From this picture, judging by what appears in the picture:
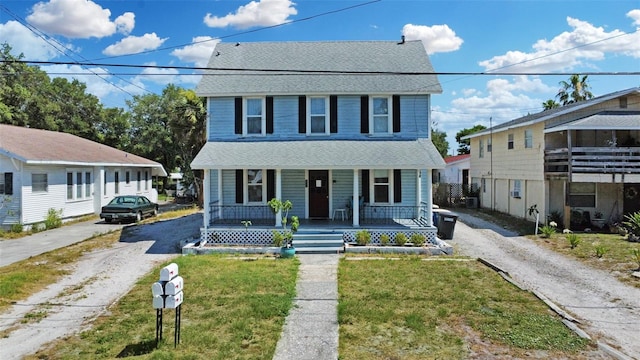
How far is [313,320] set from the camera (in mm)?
7852

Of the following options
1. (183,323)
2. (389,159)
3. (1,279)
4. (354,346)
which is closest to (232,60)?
(389,159)

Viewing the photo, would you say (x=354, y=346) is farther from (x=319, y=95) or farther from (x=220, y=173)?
(x=319, y=95)

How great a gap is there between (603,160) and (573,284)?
9.72m

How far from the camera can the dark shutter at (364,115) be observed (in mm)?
16953

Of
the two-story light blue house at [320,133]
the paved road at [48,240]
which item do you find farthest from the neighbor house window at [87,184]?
the two-story light blue house at [320,133]

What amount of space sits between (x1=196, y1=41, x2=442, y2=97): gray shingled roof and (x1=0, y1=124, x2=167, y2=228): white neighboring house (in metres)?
9.15

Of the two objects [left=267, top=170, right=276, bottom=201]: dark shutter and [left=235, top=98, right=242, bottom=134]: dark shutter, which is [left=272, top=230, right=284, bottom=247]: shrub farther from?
[left=235, top=98, right=242, bottom=134]: dark shutter

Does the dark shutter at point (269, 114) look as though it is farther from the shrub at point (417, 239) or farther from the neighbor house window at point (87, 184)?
the neighbor house window at point (87, 184)

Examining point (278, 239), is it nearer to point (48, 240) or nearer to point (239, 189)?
point (239, 189)

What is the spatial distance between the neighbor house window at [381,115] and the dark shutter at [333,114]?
4.80 feet

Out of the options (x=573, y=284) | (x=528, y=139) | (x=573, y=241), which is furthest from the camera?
(x=528, y=139)

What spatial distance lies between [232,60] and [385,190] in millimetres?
9161

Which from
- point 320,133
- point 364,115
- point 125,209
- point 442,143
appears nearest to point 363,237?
point 320,133

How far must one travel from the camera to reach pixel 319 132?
1716 centimetres
